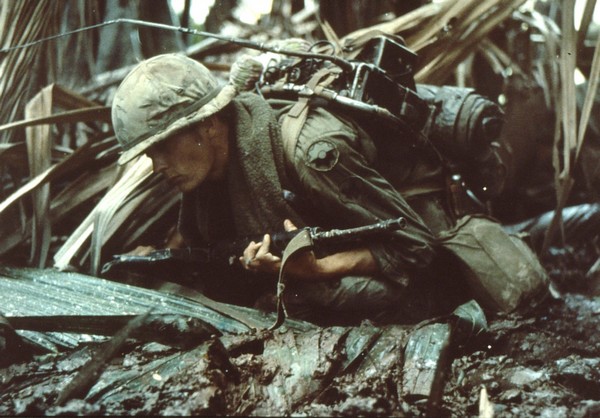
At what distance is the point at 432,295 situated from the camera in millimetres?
2920

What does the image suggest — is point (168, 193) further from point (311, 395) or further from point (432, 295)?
point (311, 395)

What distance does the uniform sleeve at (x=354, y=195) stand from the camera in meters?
2.52

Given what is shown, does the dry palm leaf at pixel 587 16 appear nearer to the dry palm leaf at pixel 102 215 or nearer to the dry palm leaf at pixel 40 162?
the dry palm leaf at pixel 102 215

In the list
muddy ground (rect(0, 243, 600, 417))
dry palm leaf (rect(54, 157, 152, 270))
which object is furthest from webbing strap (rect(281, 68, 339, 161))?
dry palm leaf (rect(54, 157, 152, 270))

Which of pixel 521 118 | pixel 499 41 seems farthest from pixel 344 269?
pixel 499 41

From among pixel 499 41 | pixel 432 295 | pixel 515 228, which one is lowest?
pixel 515 228

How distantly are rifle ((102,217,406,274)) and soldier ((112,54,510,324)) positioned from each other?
53mm

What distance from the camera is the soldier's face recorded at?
8.57 feet

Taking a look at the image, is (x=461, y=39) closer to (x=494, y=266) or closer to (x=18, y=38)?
(x=494, y=266)

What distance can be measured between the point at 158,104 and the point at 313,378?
1.27 metres

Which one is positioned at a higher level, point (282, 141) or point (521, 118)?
point (282, 141)

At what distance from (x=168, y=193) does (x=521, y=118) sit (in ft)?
8.69

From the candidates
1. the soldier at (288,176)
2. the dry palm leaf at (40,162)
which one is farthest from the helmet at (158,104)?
the dry palm leaf at (40,162)

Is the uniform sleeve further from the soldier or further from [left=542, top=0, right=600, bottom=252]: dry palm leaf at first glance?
[left=542, top=0, right=600, bottom=252]: dry palm leaf
